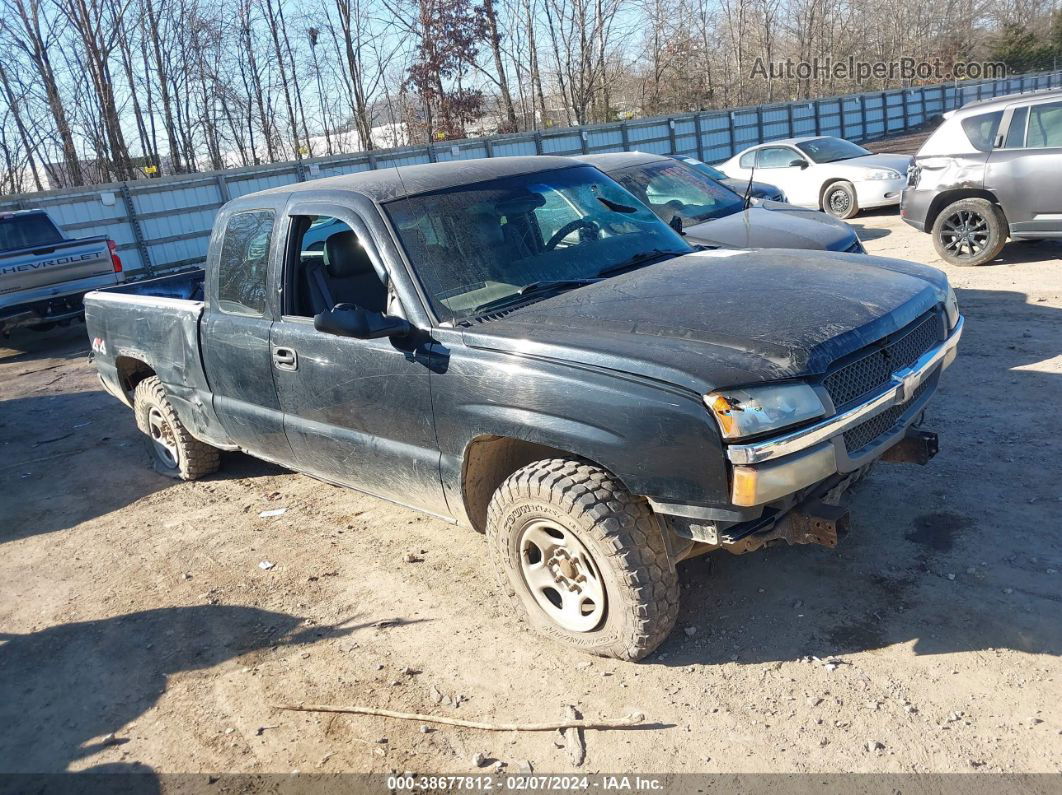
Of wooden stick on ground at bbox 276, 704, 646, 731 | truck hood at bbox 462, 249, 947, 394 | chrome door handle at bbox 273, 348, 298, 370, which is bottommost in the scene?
wooden stick on ground at bbox 276, 704, 646, 731

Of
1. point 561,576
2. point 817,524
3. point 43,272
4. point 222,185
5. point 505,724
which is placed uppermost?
point 222,185

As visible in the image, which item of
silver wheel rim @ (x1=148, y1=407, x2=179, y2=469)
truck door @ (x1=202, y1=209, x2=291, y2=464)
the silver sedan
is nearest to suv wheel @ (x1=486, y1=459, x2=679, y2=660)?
truck door @ (x1=202, y1=209, x2=291, y2=464)

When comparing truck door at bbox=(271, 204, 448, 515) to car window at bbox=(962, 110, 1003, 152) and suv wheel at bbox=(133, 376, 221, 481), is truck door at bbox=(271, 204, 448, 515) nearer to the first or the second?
suv wheel at bbox=(133, 376, 221, 481)

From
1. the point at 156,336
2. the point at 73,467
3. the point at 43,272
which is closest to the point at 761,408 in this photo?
the point at 156,336

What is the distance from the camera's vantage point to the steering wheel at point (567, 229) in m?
4.00

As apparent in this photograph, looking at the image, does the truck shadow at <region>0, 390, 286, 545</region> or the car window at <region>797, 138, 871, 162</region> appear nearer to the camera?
the truck shadow at <region>0, 390, 286, 545</region>

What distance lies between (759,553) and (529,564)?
1232mm

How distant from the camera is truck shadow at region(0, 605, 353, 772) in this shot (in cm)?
329

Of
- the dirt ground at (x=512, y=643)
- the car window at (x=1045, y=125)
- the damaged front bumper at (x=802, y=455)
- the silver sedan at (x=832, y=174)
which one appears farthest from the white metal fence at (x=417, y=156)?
the damaged front bumper at (x=802, y=455)

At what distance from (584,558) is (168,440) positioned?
4037 millimetres

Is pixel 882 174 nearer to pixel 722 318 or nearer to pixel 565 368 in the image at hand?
pixel 722 318

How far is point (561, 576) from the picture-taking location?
11.1ft

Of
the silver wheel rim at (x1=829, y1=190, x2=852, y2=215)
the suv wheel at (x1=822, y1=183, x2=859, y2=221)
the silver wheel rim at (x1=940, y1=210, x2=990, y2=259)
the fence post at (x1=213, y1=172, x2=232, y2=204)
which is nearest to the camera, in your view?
the silver wheel rim at (x1=940, y1=210, x2=990, y2=259)

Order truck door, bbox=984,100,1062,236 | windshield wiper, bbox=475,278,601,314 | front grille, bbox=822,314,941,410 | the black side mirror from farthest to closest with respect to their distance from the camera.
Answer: truck door, bbox=984,100,1062,236 → windshield wiper, bbox=475,278,601,314 → the black side mirror → front grille, bbox=822,314,941,410
